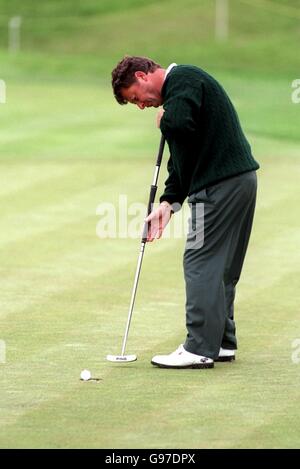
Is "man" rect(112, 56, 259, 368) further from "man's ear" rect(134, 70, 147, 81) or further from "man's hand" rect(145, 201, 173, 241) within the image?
"man's hand" rect(145, 201, 173, 241)

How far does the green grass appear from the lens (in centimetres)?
747

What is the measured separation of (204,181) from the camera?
29.0 feet

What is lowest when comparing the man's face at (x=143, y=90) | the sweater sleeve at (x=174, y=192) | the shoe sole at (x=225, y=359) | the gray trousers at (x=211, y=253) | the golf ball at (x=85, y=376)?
the golf ball at (x=85, y=376)

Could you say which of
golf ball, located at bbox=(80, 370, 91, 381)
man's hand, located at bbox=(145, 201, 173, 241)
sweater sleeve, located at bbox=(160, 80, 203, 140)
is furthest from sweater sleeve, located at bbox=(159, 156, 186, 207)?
golf ball, located at bbox=(80, 370, 91, 381)

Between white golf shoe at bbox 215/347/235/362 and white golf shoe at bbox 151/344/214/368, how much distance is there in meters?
0.23

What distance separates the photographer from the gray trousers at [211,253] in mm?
8852

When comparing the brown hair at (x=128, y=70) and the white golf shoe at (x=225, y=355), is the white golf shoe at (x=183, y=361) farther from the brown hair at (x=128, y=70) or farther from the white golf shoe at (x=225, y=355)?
the brown hair at (x=128, y=70)

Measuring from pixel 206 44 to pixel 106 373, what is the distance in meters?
23.0

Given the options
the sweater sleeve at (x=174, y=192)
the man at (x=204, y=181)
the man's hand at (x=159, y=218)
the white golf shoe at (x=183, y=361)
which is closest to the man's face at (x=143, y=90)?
the man at (x=204, y=181)

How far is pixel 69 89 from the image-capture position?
82.3 feet

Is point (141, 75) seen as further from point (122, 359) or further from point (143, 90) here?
point (122, 359)

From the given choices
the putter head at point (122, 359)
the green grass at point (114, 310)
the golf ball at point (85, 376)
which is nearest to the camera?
the green grass at point (114, 310)

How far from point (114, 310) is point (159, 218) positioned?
181 centimetres

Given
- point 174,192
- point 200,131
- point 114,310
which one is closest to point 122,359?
point 174,192
